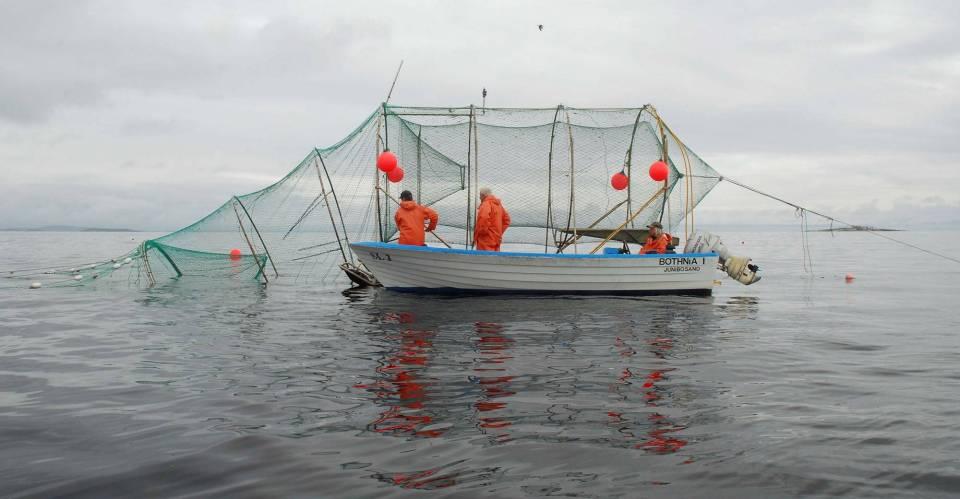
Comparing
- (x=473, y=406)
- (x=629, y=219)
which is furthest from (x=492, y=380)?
(x=629, y=219)

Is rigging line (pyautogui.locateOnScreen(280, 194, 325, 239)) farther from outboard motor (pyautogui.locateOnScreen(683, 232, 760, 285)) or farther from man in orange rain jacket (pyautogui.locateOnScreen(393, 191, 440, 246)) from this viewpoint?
outboard motor (pyautogui.locateOnScreen(683, 232, 760, 285))

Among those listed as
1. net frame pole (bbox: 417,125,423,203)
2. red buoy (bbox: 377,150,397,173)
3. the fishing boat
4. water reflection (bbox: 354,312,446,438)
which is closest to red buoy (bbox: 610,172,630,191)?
the fishing boat

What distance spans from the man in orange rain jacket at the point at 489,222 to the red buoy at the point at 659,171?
426 centimetres

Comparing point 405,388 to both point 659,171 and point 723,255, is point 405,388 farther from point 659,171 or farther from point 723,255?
point 723,255

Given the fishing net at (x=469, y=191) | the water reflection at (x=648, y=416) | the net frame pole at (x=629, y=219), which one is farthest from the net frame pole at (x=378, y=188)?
the water reflection at (x=648, y=416)

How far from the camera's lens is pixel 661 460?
530cm

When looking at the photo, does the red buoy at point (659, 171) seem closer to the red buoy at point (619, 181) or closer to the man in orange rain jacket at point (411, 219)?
the red buoy at point (619, 181)

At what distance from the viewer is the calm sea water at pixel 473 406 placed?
16.2 ft

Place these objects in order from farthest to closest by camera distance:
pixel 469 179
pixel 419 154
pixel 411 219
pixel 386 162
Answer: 1. pixel 419 154
2. pixel 469 179
3. pixel 411 219
4. pixel 386 162

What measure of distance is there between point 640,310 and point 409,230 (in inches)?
250

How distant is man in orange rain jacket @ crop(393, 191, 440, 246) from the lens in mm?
17500

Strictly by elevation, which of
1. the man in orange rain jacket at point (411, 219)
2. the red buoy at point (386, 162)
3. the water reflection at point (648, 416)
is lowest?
the water reflection at point (648, 416)

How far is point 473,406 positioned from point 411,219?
11.1 metres

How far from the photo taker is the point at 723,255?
20.0 meters
